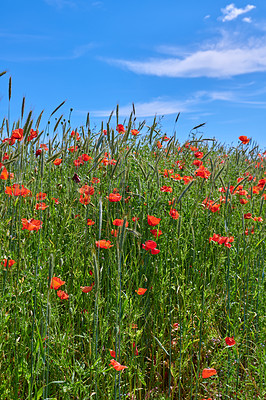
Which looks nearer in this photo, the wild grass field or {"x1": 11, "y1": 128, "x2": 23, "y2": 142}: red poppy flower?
the wild grass field

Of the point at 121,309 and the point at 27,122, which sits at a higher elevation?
the point at 27,122

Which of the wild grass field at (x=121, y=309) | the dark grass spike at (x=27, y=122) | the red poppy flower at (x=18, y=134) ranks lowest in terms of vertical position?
the wild grass field at (x=121, y=309)

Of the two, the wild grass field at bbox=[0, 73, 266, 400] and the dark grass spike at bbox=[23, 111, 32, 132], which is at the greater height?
the dark grass spike at bbox=[23, 111, 32, 132]

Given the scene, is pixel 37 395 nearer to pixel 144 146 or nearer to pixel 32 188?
pixel 32 188

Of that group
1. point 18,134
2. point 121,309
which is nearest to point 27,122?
point 18,134

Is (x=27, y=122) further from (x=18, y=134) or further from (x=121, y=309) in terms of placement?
(x=121, y=309)

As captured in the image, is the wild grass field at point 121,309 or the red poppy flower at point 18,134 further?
the red poppy flower at point 18,134

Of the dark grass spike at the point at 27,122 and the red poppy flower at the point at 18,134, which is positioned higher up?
the dark grass spike at the point at 27,122

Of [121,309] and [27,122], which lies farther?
[27,122]

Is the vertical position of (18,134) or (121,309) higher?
(18,134)

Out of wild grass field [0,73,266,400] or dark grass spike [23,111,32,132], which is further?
dark grass spike [23,111,32,132]

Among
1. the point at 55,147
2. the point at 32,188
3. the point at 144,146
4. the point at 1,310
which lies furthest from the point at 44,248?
the point at 144,146

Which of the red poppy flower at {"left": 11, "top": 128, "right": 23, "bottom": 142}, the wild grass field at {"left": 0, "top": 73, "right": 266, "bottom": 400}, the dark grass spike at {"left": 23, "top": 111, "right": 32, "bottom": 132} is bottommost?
the wild grass field at {"left": 0, "top": 73, "right": 266, "bottom": 400}

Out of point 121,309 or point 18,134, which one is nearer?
point 121,309
